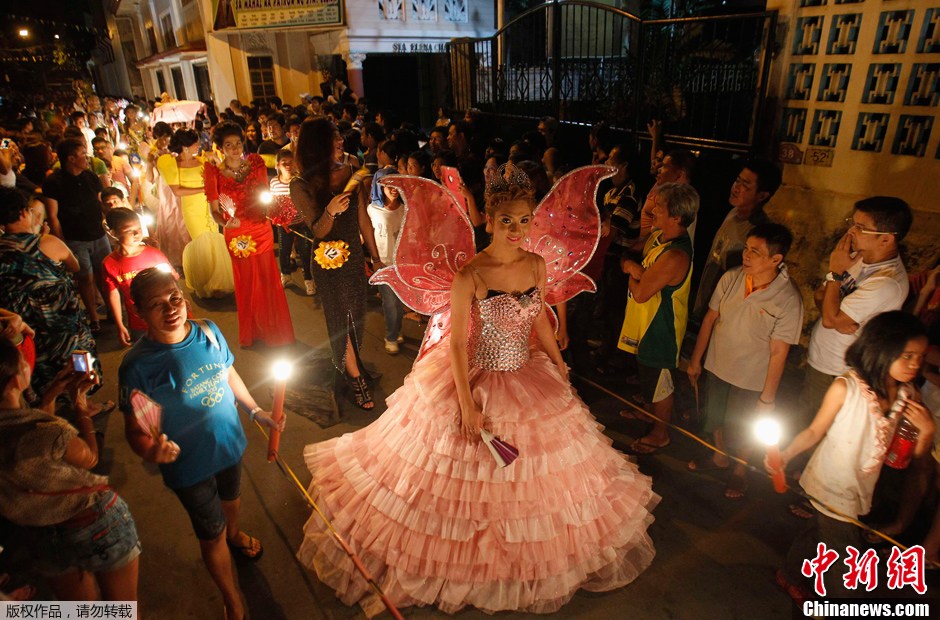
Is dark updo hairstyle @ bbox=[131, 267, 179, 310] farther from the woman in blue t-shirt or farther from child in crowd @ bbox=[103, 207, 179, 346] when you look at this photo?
child in crowd @ bbox=[103, 207, 179, 346]

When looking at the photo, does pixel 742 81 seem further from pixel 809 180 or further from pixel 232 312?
pixel 232 312

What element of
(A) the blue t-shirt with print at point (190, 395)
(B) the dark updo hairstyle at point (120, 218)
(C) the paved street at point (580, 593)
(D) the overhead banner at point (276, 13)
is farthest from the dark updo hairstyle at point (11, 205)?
(D) the overhead banner at point (276, 13)

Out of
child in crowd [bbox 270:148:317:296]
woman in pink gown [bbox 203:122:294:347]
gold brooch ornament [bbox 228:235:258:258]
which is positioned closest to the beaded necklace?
woman in pink gown [bbox 203:122:294:347]

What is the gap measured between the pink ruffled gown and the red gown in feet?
9.17

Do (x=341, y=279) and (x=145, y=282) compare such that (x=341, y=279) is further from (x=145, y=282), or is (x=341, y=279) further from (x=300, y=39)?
(x=300, y=39)

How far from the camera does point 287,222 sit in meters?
5.44

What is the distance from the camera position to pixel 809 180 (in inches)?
191

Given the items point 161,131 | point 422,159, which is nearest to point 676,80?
point 422,159

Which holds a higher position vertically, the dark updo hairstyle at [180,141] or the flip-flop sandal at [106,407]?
the dark updo hairstyle at [180,141]

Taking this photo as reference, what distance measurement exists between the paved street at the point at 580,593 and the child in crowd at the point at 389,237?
3.94 ft

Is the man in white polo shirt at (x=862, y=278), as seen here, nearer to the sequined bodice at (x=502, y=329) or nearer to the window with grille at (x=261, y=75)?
the sequined bodice at (x=502, y=329)

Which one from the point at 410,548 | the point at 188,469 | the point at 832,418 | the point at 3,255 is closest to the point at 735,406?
the point at 832,418

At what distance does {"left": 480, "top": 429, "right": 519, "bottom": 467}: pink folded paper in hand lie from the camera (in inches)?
108

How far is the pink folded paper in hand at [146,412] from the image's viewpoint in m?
2.20
